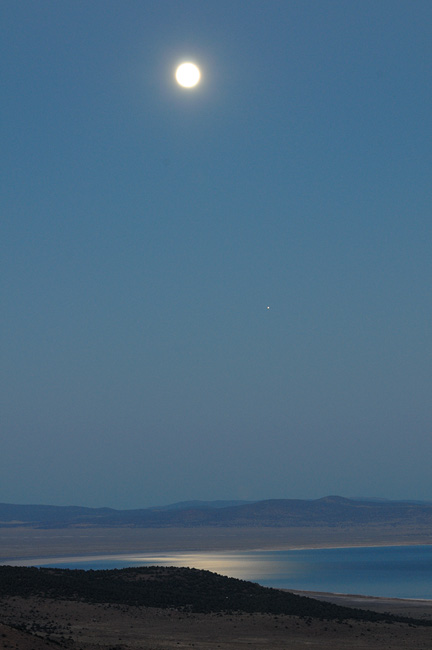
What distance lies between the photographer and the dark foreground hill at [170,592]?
56.5 metres

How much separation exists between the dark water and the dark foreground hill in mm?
24922

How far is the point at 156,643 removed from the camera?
43219 millimetres

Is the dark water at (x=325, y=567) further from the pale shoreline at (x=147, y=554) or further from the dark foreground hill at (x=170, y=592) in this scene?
the dark foreground hill at (x=170, y=592)

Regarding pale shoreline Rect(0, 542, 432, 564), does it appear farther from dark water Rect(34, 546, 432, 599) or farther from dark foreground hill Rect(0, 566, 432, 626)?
dark foreground hill Rect(0, 566, 432, 626)

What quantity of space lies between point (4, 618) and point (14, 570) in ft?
45.4

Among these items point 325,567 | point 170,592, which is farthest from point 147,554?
point 170,592

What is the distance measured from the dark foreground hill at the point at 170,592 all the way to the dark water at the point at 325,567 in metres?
24.9

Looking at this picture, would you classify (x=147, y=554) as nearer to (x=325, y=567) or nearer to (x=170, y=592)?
(x=325, y=567)

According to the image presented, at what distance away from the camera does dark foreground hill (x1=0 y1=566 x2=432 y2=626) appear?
56.5 meters

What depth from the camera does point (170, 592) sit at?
6122cm

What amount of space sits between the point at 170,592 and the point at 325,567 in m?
67.7

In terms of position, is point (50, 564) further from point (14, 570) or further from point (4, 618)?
point (4, 618)

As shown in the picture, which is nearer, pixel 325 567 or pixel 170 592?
pixel 170 592

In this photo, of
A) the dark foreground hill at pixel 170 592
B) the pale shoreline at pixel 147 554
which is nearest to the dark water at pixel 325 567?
the pale shoreline at pixel 147 554
